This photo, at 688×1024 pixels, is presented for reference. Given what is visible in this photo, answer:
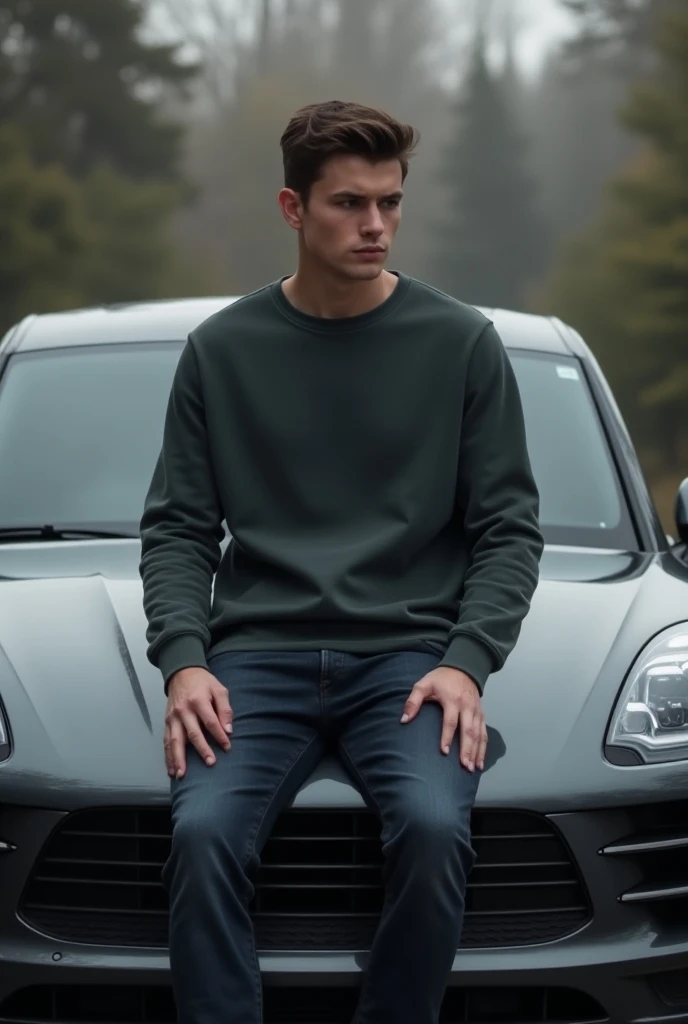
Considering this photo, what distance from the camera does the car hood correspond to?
9.03 ft

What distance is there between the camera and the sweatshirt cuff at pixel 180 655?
2.87 meters

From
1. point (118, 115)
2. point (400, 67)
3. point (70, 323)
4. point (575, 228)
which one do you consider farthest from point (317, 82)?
point (70, 323)

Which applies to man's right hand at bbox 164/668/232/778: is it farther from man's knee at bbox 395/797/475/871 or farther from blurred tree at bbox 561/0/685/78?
blurred tree at bbox 561/0/685/78

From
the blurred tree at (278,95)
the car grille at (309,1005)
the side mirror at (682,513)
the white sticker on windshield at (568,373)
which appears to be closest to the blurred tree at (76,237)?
the blurred tree at (278,95)

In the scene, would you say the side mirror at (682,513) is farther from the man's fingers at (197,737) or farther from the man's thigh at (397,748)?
the man's fingers at (197,737)

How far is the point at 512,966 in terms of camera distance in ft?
8.73

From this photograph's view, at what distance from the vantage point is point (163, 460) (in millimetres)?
3154

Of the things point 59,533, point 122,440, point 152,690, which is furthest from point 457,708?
point 122,440

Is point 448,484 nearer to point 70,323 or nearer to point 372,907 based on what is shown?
point 372,907

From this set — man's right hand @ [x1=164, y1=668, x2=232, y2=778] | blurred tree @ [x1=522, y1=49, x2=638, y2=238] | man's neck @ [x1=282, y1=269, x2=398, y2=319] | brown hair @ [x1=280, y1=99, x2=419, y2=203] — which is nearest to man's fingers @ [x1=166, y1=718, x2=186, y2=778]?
man's right hand @ [x1=164, y1=668, x2=232, y2=778]

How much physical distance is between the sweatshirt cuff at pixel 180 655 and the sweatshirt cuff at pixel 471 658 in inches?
16.2

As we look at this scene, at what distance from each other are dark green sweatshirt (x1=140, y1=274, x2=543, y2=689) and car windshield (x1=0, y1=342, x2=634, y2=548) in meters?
0.84

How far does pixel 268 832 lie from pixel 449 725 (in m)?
0.33

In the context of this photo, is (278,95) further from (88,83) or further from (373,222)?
(373,222)
